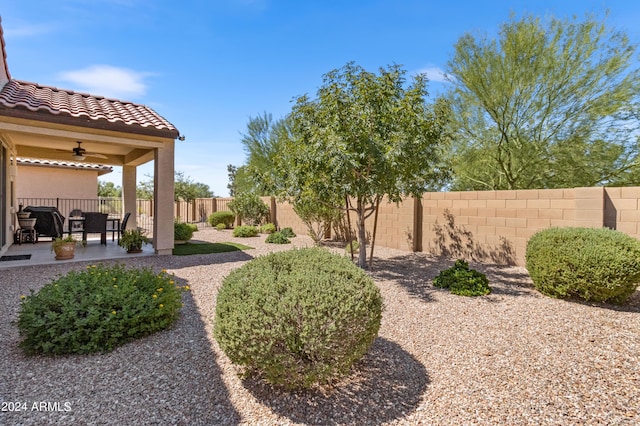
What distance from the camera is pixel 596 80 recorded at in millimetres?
11547

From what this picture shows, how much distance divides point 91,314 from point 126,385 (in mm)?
1108

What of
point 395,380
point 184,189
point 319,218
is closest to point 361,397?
point 395,380

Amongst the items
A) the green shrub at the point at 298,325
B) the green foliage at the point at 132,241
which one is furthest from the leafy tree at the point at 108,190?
the green shrub at the point at 298,325

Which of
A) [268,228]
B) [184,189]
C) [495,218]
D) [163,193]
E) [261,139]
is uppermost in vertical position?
[261,139]

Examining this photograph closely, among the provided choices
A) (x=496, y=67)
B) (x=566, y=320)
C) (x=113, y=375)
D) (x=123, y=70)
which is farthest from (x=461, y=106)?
(x=113, y=375)

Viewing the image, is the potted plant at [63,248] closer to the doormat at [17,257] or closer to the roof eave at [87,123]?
the doormat at [17,257]

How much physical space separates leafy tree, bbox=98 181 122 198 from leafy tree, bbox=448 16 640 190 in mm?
39484

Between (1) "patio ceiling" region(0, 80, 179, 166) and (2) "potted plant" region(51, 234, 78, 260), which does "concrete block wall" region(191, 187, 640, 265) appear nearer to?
(1) "patio ceiling" region(0, 80, 179, 166)

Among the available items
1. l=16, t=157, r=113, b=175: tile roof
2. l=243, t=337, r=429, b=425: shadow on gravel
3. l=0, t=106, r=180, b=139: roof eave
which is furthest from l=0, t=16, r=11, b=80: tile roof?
l=243, t=337, r=429, b=425: shadow on gravel

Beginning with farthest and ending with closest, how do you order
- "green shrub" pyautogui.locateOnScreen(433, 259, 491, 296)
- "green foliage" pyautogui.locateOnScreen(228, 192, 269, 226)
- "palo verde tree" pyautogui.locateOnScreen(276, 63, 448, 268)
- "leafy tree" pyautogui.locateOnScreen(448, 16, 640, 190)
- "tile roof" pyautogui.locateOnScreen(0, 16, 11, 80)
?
"green foliage" pyautogui.locateOnScreen(228, 192, 269, 226)
"leafy tree" pyautogui.locateOnScreen(448, 16, 640, 190)
"tile roof" pyautogui.locateOnScreen(0, 16, 11, 80)
"palo verde tree" pyautogui.locateOnScreen(276, 63, 448, 268)
"green shrub" pyautogui.locateOnScreen(433, 259, 491, 296)

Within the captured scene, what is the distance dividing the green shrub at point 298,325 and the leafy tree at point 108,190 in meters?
43.2

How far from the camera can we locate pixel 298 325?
8.97 feet

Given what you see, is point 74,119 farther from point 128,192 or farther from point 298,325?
point 298,325

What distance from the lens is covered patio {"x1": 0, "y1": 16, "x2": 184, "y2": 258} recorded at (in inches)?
297
